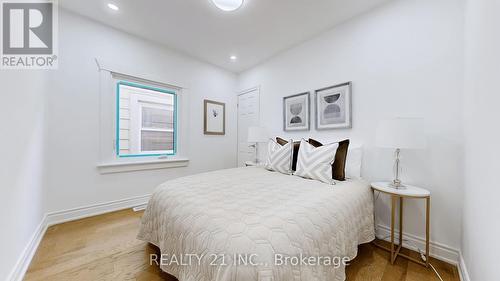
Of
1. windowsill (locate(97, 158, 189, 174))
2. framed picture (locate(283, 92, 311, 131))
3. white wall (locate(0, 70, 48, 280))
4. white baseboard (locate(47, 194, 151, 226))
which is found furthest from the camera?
framed picture (locate(283, 92, 311, 131))

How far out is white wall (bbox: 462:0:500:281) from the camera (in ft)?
2.63

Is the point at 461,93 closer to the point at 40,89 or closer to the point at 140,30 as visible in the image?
the point at 140,30

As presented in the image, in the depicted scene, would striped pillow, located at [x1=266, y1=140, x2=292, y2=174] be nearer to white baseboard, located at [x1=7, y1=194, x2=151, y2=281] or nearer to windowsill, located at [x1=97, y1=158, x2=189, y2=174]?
windowsill, located at [x1=97, y1=158, x2=189, y2=174]

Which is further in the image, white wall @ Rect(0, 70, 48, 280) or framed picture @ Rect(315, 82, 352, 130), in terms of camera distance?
framed picture @ Rect(315, 82, 352, 130)

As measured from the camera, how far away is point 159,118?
127 inches

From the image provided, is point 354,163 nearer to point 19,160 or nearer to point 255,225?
point 255,225

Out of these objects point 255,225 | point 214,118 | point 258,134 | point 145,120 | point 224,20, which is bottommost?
point 255,225

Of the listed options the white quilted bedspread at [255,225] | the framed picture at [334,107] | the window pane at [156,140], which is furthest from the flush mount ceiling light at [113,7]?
the framed picture at [334,107]

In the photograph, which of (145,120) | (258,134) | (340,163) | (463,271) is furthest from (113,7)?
(463,271)

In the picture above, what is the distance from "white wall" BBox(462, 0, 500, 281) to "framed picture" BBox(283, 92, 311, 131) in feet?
4.98

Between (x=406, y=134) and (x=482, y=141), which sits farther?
(x=406, y=134)

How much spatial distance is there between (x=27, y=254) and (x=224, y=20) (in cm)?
299

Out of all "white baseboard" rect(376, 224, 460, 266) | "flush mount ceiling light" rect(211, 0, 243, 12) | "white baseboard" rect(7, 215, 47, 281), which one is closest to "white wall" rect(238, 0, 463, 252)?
"white baseboard" rect(376, 224, 460, 266)

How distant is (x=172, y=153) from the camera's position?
10.6 feet
